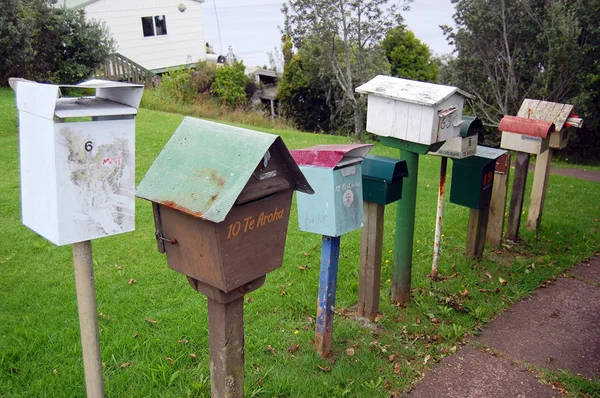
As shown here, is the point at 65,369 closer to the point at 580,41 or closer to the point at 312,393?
the point at 312,393

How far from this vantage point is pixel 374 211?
12.4 ft

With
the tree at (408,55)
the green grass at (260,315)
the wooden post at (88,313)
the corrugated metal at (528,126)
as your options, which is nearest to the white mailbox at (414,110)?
the green grass at (260,315)

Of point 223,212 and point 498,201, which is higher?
point 223,212

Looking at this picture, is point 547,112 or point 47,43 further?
point 47,43

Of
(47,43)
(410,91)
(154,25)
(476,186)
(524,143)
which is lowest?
(476,186)

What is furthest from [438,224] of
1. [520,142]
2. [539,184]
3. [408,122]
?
[539,184]

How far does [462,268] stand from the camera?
5012mm

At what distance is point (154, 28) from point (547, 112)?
18.9 metres

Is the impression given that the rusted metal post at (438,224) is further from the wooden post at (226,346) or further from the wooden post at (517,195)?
the wooden post at (226,346)

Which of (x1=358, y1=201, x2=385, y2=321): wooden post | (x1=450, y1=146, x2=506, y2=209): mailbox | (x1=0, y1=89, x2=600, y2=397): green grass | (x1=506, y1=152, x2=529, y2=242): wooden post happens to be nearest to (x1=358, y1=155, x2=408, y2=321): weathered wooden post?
(x1=358, y1=201, x2=385, y2=321): wooden post

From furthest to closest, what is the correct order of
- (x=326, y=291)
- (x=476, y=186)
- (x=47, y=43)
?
(x=47, y=43), (x=476, y=186), (x=326, y=291)

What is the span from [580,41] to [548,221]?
943 centimetres

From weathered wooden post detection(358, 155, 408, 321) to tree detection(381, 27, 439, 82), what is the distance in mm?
15883

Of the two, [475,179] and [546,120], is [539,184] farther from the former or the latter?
[475,179]
